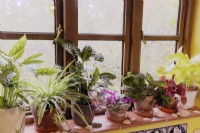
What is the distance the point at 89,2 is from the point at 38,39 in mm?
438

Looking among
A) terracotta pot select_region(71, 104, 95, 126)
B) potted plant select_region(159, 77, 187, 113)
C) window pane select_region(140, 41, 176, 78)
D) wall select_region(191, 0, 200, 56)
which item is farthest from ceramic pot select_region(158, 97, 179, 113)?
terracotta pot select_region(71, 104, 95, 126)

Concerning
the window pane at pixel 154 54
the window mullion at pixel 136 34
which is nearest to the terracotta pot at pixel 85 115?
the window mullion at pixel 136 34

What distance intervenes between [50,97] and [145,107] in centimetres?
72

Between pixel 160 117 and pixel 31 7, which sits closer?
pixel 31 7

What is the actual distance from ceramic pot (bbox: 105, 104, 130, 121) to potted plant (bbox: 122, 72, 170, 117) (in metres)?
0.10

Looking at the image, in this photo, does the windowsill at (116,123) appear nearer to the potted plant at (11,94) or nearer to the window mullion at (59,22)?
the potted plant at (11,94)

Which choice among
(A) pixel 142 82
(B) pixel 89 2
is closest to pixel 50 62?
(B) pixel 89 2

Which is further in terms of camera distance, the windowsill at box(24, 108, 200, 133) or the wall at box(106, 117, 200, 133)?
the wall at box(106, 117, 200, 133)

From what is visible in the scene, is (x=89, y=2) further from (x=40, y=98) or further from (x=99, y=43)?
(x=40, y=98)

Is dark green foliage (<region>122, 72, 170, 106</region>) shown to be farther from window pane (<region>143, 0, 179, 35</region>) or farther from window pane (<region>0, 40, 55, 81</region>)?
window pane (<region>0, 40, 55, 81</region>)

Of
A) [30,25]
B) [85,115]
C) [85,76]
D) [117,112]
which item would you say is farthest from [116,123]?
[30,25]

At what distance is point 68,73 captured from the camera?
4.88 feet

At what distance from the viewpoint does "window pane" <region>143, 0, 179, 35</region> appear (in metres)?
1.84

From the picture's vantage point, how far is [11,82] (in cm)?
117
